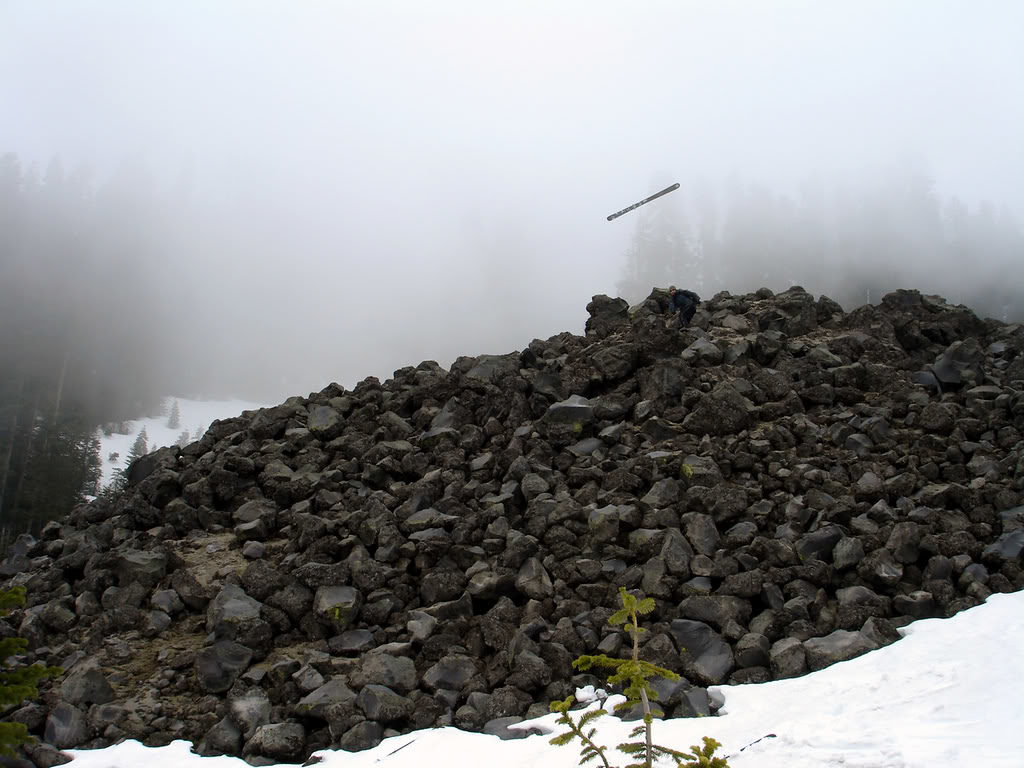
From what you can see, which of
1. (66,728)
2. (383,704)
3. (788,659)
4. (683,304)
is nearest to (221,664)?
(66,728)

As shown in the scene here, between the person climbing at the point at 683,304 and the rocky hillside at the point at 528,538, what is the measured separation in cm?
180

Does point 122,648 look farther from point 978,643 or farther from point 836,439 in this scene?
point 836,439

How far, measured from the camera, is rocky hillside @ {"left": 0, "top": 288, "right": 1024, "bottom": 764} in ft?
38.3

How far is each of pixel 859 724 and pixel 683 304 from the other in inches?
706

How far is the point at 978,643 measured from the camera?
10453 millimetres

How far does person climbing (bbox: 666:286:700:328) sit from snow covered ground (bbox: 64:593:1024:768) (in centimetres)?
1457

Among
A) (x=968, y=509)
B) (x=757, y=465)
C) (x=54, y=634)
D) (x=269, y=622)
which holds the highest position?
(x=54, y=634)

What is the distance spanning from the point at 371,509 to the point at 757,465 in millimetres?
9127

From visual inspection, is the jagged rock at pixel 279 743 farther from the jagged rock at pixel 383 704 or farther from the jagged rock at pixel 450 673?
the jagged rock at pixel 450 673

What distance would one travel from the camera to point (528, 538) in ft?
48.8

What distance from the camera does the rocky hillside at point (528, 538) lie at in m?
11.7

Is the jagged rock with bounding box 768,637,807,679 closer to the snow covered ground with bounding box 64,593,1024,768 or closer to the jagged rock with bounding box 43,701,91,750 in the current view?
the snow covered ground with bounding box 64,593,1024,768

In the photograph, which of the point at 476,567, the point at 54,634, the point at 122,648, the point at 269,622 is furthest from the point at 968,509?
the point at 54,634

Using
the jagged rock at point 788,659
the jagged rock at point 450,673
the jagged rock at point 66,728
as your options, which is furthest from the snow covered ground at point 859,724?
the jagged rock at point 450,673
